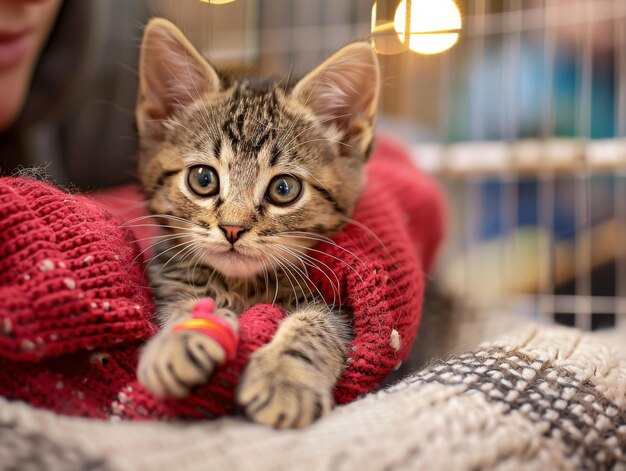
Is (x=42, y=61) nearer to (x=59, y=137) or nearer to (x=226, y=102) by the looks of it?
(x=59, y=137)

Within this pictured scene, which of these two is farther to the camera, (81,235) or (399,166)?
(399,166)

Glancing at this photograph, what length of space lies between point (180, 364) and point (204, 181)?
38 cm

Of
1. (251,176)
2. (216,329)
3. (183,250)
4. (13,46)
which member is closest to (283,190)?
(251,176)

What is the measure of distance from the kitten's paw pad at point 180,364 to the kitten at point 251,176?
113 millimetres

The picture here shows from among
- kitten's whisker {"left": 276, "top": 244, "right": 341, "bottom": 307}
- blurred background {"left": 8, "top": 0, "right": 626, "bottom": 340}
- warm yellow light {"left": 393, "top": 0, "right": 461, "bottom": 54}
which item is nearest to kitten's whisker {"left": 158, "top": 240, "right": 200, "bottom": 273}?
kitten's whisker {"left": 276, "top": 244, "right": 341, "bottom": 307}

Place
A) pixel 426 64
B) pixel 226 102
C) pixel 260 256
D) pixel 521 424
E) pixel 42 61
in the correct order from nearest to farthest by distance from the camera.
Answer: pixel 521 424
pixel 260 256
pixel 226 102
pixel 42 61
pixel 426 64

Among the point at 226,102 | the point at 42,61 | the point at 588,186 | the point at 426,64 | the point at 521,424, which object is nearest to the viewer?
the point at 521,424

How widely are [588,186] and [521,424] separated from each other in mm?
1376

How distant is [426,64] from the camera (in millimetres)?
1615

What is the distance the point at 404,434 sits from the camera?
54cm

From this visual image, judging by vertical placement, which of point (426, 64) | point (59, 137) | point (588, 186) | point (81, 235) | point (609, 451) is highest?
point (426, 64)

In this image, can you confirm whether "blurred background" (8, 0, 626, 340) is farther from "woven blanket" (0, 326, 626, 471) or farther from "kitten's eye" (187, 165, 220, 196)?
"woven blanket" (0, 326, 626, 471)

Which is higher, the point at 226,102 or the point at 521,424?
the point at 226,102

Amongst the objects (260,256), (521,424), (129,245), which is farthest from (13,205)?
(521,424)
